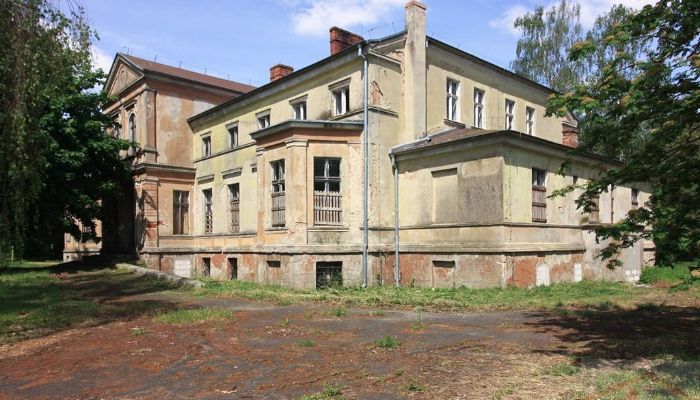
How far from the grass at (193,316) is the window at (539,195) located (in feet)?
32.3

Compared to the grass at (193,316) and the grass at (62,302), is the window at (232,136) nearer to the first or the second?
the grass at (62,302)

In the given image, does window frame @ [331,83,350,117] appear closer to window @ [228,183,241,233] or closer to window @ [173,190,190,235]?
window @ [228,183,241,233]

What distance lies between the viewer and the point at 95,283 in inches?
796

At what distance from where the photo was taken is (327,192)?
59.8ft

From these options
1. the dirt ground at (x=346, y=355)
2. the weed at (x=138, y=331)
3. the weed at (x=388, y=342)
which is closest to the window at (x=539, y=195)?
the dirt ground at (x=346, y=355)

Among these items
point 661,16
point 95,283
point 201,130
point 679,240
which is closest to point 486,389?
point 679,240

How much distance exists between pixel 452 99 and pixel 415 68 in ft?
8.54

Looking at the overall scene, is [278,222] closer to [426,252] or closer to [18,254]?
[426,252]

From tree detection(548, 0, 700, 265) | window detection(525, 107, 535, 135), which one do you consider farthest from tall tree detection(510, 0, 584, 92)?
tree detection(548, 0, 700, 265)

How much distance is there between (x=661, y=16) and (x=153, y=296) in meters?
14.5

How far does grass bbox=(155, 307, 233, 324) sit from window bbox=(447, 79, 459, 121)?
11931mm

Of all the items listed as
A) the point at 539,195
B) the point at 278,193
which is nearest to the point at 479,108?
the point at 539,195

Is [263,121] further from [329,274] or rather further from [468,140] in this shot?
[468,140]

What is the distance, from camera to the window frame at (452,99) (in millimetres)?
20266
